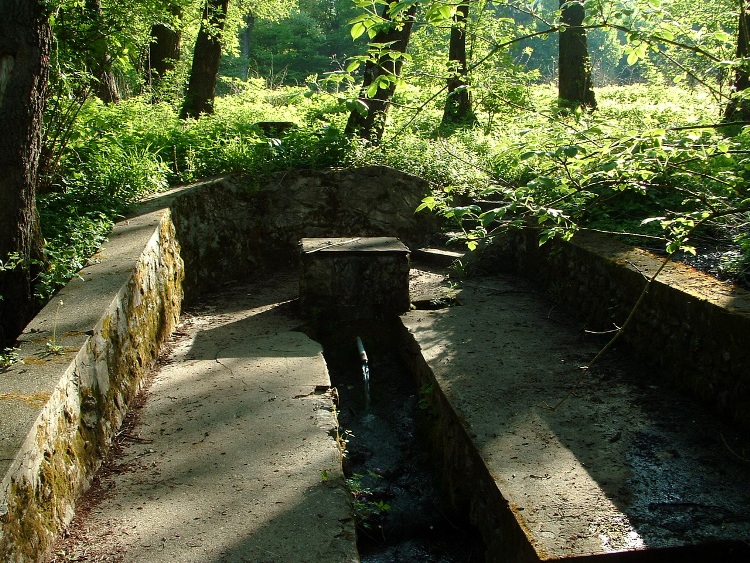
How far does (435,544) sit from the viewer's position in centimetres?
391

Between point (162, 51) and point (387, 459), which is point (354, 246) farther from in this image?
point (162, 51)

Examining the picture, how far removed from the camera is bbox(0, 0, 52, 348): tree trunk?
4.13 metres

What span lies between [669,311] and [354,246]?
314 cm

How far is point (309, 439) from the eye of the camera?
12.5 feet

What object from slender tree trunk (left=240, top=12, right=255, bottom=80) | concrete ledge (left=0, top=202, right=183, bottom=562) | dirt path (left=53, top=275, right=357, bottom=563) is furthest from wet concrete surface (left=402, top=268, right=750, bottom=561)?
slender tree trunk (left=240, top=12, right=255, bottom=80)

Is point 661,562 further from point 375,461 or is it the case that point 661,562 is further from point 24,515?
point 24,515

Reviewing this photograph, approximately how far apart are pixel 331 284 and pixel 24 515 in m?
4.13

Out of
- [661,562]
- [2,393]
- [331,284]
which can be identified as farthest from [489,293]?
[2,393]

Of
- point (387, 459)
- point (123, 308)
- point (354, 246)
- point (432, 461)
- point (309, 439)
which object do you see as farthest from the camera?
point (354, 246)

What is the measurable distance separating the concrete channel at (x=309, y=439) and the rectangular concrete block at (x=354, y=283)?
644 millimetres

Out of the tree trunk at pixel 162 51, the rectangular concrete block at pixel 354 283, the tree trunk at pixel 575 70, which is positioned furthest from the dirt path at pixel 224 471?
the tree trunk at pixel 575 70

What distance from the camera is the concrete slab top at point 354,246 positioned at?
21.1 ft

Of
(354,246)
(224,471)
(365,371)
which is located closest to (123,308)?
(224,471)

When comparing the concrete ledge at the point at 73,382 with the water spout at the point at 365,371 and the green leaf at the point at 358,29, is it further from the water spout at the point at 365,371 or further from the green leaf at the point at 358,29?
the green leaf at the point at 358,29
